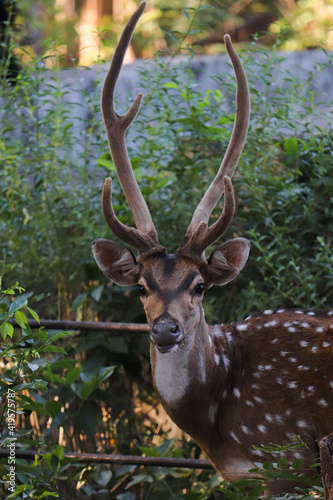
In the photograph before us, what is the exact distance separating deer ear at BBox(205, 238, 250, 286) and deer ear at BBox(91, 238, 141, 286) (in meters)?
0.36

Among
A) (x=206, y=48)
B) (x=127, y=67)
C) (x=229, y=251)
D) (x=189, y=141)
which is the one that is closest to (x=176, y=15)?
(x=206, y=48)

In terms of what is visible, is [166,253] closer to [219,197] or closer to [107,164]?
[219,197]

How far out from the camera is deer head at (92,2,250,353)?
330 centimetres

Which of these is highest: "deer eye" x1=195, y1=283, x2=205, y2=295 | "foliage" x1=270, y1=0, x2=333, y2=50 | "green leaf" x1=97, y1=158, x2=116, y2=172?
"foliage" x1=270, y1=0, x2=333, y2=50

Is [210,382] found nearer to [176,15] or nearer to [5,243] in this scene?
[5,243]

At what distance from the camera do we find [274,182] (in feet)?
15.4

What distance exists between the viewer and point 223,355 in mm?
3678

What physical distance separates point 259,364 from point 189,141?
1962 millimetres

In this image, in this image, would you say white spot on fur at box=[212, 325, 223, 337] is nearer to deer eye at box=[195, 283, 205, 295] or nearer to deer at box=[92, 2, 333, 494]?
deer at box=[92, 2, 333, 494]

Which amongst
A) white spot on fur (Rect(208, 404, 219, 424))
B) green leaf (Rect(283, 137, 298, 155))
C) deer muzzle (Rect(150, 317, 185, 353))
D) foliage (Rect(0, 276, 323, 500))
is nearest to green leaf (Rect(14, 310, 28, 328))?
foliage (Rect(0, 276, 323, 500))

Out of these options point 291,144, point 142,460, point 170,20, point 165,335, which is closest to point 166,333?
point 165,335

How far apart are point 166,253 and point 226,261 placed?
11.8 inches

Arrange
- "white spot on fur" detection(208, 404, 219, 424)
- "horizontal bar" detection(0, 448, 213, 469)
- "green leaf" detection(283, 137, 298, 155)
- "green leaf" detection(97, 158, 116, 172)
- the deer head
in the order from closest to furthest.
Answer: the deer head
"white spot on fur" detection(208, 404, 219, 424)
"horizontal bar" detection(0, 448, 213, 469)
"green leaf" detection(97, 158, 116, 172)
"green leaf" detection(283, 137, 298, 155)

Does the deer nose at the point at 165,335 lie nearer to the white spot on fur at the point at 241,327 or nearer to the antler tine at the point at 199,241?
the antler tine at the point at 199,241
